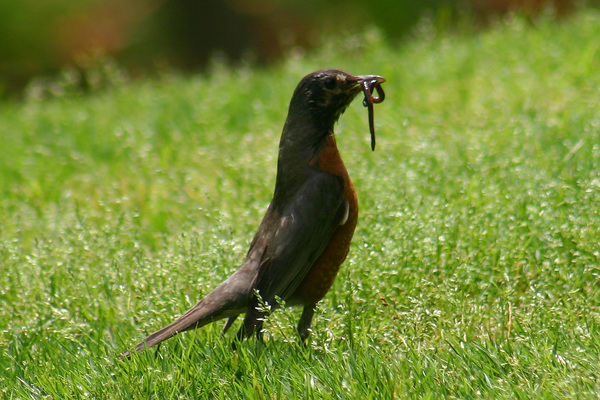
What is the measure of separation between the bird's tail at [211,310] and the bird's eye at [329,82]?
973 mm

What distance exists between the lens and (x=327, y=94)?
404 centimetres

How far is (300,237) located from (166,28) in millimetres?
13191

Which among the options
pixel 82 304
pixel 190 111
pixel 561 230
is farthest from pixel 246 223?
pixel 190 111

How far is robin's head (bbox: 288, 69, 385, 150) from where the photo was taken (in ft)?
13.2

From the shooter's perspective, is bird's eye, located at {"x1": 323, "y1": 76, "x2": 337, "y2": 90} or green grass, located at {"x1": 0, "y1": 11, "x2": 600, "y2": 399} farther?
bird's eye, located at {"x1": 323, "y1": 76, "x2": 337, "y2": 90}

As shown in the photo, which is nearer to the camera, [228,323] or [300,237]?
[300,237]

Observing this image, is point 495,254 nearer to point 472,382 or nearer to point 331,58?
point 472,382

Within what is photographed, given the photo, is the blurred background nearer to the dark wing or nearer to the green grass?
the green grass

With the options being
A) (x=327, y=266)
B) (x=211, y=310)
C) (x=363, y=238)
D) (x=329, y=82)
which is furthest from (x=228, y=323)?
(x=329, y=82)

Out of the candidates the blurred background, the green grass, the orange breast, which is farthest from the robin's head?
the blurred background

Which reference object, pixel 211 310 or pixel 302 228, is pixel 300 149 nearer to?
pixel 302 228

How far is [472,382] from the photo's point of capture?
313 cm

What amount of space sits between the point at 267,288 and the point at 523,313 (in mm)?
1107

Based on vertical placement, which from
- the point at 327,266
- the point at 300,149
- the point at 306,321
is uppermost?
the point at 300,149
